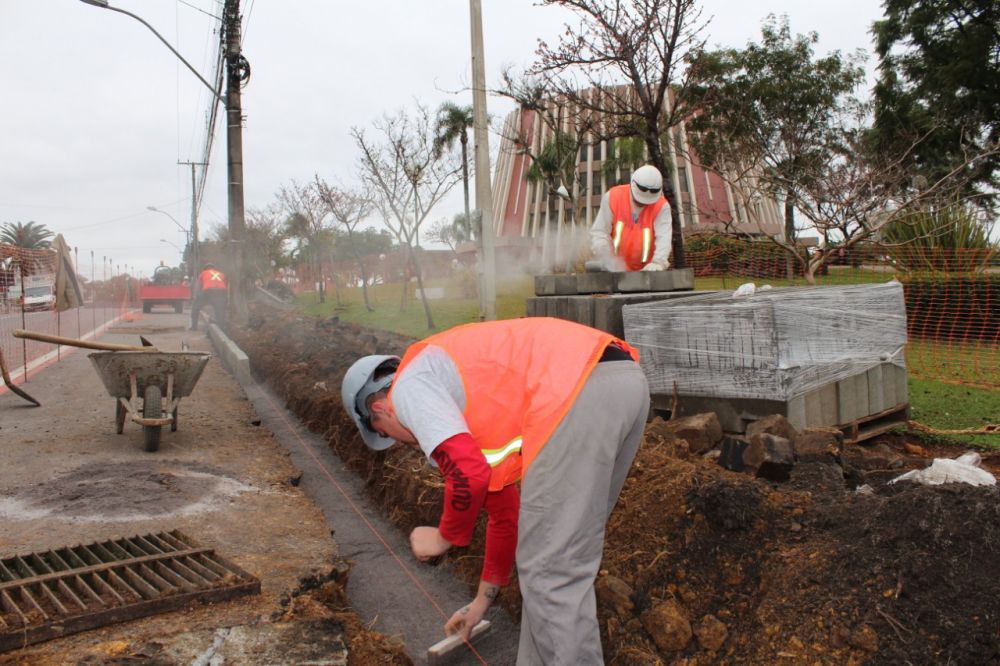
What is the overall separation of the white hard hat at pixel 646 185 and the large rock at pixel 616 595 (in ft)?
12.9

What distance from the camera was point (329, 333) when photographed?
13828mm

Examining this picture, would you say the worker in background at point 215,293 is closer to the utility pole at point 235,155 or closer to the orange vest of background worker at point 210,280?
the orange vest of background worker at point 210,280

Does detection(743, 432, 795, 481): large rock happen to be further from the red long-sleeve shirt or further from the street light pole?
the street light pole

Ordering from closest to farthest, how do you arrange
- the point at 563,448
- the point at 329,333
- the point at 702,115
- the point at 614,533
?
the point at 563,448 < the point at 614,533 < the point at 329,333 < the point at 702,115

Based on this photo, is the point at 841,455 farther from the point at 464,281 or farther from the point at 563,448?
the point at 464,281

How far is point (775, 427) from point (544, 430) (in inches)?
119

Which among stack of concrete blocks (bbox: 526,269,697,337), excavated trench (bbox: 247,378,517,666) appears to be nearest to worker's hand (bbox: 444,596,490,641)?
excavated trench (bbox: 247,378,517,666)

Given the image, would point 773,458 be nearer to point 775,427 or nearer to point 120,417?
point 775,427

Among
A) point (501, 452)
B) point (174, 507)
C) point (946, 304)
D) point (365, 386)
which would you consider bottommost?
point (174, 507)

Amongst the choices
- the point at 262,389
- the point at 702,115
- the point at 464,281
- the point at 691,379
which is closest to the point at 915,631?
the point at 691,379

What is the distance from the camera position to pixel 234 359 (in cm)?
1195

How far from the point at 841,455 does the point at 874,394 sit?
1737 millimetres

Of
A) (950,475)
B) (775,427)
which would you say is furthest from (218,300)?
(950,475)

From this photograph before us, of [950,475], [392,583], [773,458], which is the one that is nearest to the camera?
[950,475]
